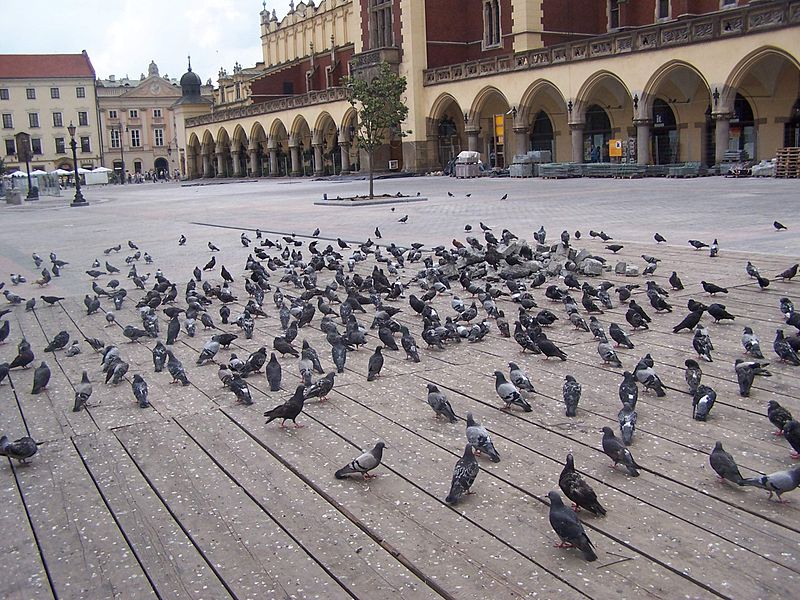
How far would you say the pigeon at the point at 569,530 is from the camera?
3.36 m

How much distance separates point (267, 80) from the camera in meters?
73.8

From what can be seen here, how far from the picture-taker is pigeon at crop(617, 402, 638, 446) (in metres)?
4.59

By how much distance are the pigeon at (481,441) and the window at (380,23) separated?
161ft

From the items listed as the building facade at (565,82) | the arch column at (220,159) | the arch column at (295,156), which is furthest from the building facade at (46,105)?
the arch column at (295,156)

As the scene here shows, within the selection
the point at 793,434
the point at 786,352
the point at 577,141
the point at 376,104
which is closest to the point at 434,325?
the point at 786,352

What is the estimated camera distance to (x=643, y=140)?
35.0 m

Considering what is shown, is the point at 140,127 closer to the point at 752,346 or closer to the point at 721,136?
the point at 721,136

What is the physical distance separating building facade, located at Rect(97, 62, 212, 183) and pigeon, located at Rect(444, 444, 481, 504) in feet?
328

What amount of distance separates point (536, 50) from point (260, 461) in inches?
1510

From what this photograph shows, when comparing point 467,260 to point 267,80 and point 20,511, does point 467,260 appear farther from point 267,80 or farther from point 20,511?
point 267,80

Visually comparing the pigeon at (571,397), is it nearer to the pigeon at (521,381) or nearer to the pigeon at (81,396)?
the pigeon at (521,381)

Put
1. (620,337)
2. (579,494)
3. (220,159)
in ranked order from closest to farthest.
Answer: (579,494) < (620,337) < (220,159)

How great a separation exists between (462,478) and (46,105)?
100144mm

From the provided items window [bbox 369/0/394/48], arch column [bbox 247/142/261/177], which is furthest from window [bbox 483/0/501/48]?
arch column [bbox 247/142/261/177]
